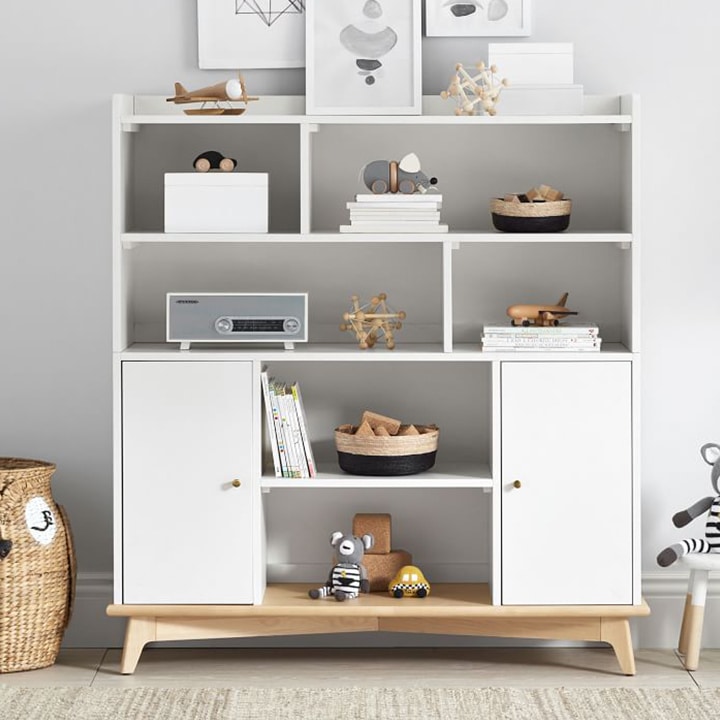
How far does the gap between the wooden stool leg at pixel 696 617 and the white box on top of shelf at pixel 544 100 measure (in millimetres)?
1160

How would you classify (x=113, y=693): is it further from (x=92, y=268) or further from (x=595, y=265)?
(x=595, y=265)

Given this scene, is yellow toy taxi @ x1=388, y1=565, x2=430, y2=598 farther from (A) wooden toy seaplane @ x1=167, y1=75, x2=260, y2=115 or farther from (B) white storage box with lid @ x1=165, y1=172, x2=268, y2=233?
(A) wooden toy seaplane @ x1=167, y1=75, x2=260, y2=115

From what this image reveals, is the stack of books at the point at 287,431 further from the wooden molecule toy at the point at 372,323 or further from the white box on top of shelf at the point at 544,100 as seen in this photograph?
the white box on top of shelf at the point at 544,100

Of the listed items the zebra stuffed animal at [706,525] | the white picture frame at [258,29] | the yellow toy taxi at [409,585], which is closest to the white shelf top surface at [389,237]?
the white picture frame at [258,29]

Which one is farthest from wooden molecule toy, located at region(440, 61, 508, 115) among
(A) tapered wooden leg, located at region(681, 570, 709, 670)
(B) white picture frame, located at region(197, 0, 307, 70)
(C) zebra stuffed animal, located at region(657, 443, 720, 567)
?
(A) tapered wooden leg, located at region(681, 570, 709, 670)

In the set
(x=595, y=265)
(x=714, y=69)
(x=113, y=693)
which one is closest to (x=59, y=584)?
(x=113, y=693)

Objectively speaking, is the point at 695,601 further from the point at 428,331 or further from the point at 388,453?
the point at 428,331

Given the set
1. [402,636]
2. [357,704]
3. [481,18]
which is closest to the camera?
[357,704]

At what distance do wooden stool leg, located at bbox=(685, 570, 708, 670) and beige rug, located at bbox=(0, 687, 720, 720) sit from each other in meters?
0.15

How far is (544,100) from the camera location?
2.81m

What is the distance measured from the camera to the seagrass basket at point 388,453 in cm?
283

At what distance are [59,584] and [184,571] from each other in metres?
0.32

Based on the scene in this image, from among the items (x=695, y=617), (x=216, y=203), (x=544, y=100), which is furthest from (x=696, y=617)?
(x=216, y=203)

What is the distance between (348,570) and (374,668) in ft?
0.83
